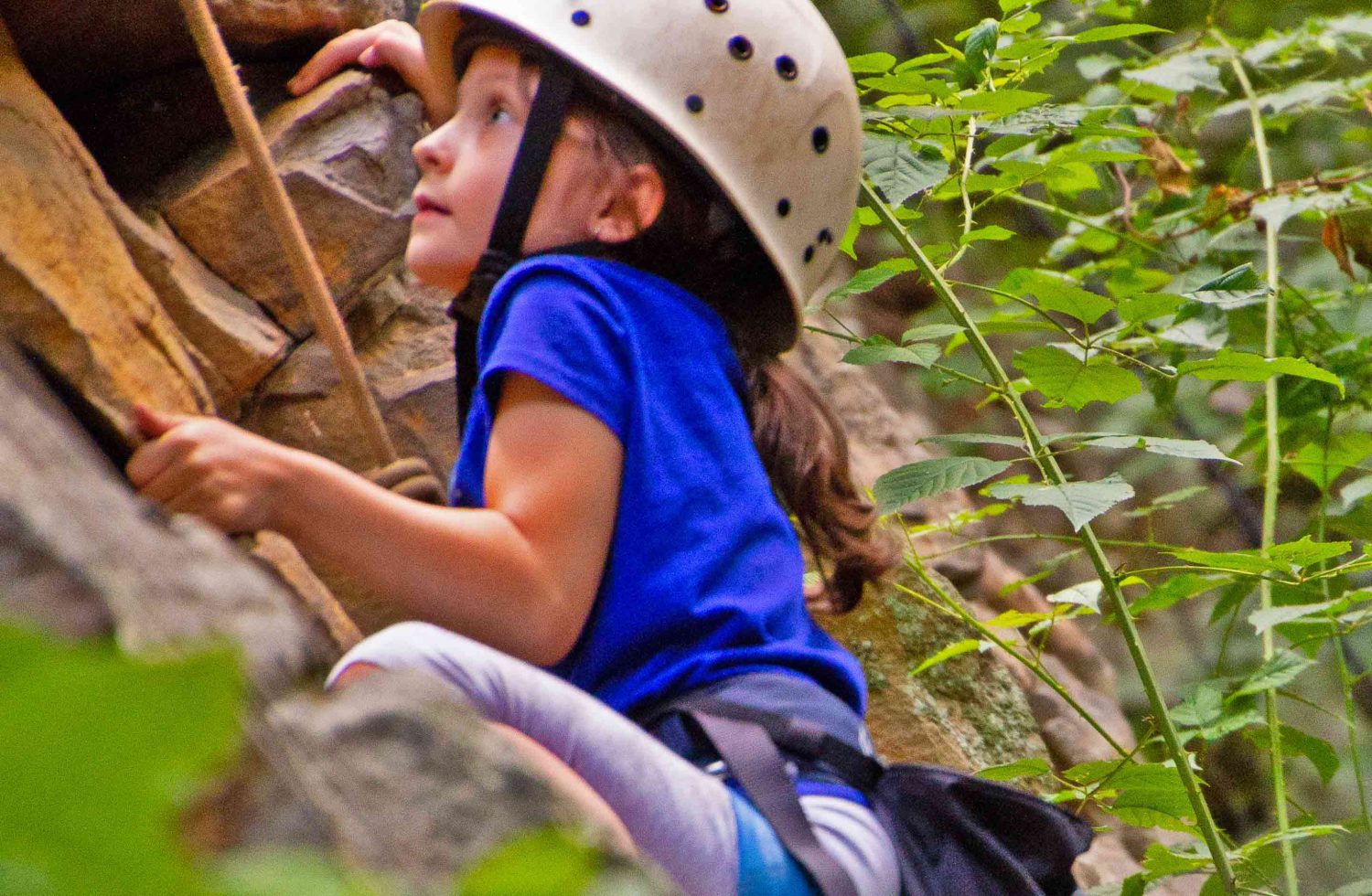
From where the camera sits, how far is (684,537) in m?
1.31

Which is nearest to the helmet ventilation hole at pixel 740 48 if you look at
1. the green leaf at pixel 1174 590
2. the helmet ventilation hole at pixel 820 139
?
the helmet ventilation hole at pixel 820 139

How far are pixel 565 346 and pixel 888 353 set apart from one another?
0.46 metres

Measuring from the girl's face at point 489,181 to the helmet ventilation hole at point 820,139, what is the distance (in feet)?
0.82

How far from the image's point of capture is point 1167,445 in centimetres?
146

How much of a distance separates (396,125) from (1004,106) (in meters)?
1.00

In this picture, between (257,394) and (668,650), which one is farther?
(257,394)

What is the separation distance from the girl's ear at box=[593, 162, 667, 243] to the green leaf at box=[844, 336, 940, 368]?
0.96 feet

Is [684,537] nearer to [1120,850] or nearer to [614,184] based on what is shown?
[614,184]

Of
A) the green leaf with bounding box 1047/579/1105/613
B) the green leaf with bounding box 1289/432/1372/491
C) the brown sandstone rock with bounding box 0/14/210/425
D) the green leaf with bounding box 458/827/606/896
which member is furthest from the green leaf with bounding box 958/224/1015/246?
the green leaf with bounding box 458/827/606/896

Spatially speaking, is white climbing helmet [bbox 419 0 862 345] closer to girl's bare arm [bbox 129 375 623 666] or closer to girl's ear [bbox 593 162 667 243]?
girl's ear [bbox 593 162 667 243]

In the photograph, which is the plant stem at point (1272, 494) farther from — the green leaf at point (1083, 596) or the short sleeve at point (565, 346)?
the short sleeve at point (565, 346)

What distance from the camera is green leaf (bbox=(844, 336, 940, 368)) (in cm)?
158

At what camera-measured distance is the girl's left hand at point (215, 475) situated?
3.54 feet

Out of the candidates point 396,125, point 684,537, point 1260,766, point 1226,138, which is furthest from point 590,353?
point 1226,138
